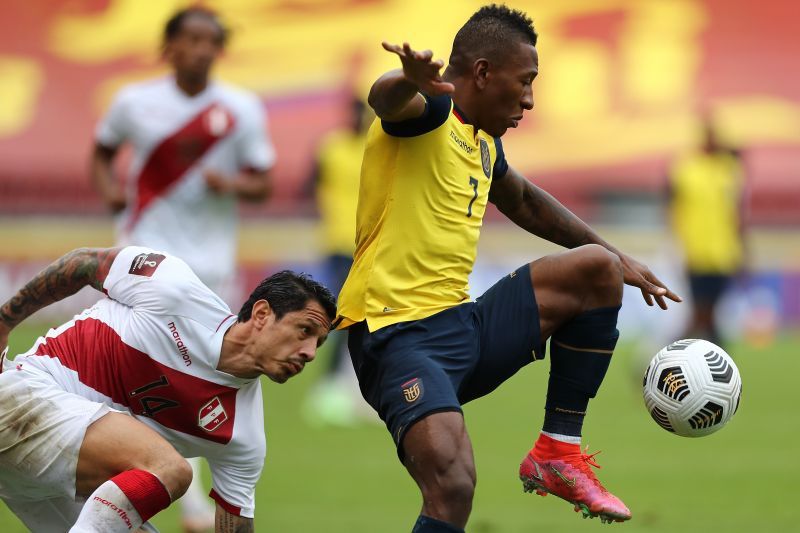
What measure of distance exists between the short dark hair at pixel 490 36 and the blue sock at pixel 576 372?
3.65 ft

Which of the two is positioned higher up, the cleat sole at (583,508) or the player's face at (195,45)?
the player's face at (195,45)

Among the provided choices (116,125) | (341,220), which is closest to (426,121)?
(116,125)

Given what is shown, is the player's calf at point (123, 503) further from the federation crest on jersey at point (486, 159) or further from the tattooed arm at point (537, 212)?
the tattooed arm at point (537, 212)

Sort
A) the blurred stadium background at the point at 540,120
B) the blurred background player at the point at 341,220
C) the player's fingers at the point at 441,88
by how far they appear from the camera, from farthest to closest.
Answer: the blurred stadium background at the point at 540,120 → the blurred background player at the point at 341,220 → the player's fingers at the point at 441,88

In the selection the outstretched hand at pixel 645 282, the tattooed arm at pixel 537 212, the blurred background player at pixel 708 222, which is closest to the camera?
the outstretched hand at pixel 645 282

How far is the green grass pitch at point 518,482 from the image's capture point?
7.75 m

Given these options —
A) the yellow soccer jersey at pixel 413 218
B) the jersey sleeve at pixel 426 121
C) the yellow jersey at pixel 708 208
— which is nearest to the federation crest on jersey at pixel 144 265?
the yellow soccer jersey at pixel 413 218

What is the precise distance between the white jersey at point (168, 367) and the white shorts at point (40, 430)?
17 cm

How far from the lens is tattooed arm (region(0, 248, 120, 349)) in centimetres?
536

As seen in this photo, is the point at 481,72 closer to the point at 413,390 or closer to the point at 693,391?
the point at 413,390

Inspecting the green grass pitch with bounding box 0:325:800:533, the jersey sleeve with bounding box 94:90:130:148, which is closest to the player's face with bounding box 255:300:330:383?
the green grass pitch with bounding box 0:325:800:533

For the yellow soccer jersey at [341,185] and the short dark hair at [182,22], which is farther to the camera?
the yellow soccer jersey at [341,185]

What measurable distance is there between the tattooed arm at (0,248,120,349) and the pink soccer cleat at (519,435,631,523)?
1871mm

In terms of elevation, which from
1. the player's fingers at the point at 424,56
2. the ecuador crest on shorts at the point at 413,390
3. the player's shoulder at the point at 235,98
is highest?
the player's fingers at the point at 424,56
